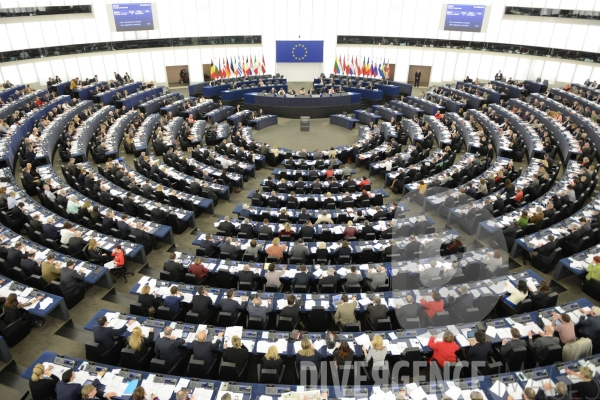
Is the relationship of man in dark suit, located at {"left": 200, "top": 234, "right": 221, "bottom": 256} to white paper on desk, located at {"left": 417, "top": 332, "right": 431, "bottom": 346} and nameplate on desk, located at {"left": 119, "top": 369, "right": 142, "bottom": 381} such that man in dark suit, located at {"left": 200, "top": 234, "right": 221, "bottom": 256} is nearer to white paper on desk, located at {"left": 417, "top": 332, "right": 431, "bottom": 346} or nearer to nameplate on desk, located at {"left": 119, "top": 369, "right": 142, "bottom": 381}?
nameplate on desk, located at {"left": 119, "top": 369, "right": 142, "bottom": 381}

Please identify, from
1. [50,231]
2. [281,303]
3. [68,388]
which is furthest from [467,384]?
[50,231]

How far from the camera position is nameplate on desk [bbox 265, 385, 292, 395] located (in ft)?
25.8

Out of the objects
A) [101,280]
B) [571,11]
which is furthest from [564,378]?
[571,11]

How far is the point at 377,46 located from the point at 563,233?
3469cm

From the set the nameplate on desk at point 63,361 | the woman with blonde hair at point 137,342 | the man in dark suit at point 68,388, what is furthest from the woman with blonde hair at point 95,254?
the man in dark suit at point 68,388

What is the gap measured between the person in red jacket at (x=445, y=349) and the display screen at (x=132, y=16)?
4021 centimetres

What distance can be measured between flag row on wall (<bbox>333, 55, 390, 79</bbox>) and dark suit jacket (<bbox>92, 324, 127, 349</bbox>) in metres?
33.8

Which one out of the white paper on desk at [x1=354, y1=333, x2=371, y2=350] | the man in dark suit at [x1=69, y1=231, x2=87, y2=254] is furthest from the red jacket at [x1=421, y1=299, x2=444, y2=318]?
the man in dark suit at [x1=69, y1=231, x2=87, y2=254]

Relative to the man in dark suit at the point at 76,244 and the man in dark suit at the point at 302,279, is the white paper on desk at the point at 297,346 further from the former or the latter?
the man in dark suit at the point at 76,244

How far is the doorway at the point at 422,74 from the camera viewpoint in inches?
1711

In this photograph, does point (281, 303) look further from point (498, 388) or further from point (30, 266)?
point (30, 266)

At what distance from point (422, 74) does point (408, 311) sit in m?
39.4

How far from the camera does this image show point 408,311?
33.0 ft

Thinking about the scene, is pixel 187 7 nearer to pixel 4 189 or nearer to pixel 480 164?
pixel 4 189
